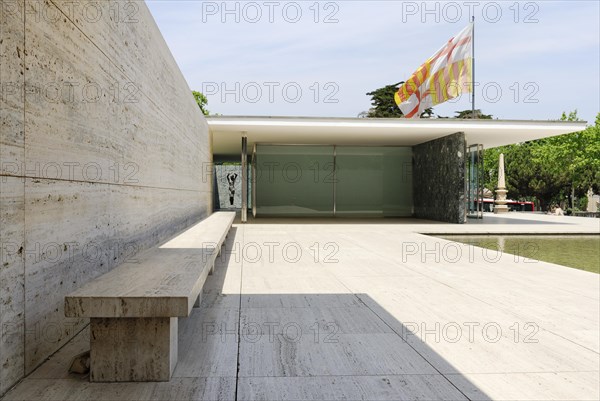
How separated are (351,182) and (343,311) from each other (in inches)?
609

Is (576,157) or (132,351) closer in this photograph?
(132,351)

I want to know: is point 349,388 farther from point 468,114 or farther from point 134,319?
point 468,114

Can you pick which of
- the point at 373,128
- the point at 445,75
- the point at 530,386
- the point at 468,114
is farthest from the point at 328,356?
the point at 468,114

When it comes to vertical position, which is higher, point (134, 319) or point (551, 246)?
point (134, 319)

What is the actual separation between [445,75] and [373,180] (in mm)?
5058

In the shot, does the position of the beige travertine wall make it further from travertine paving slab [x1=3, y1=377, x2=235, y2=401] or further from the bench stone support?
the bench stone support

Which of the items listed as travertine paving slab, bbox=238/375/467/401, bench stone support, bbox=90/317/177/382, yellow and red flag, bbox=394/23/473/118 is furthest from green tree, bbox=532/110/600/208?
bench stone support, bbox=90/317/177/382

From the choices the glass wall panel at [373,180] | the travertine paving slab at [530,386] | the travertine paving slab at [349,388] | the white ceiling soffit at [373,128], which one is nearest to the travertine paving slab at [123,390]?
the travertine paving slab at [349,388]

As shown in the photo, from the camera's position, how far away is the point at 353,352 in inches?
121

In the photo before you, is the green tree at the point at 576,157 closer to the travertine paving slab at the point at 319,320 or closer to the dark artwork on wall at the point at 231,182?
the dark artwork on wall at the point at 231,182

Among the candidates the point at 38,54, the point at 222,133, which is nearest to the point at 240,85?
the point at 222,133

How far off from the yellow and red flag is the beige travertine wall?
15.4m

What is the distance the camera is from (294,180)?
19.0 metres

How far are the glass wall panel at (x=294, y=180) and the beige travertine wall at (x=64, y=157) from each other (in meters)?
13.6
